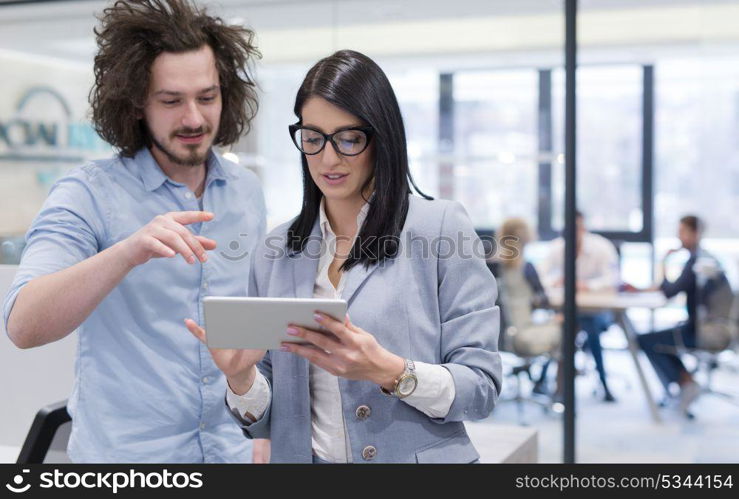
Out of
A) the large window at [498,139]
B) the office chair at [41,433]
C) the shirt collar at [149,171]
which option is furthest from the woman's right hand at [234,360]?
the large window at [498,139]

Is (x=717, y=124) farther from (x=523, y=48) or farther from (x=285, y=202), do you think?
(x=285, y=202)

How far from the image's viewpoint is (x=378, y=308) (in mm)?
1534

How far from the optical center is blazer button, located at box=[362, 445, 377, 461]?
5.03ft

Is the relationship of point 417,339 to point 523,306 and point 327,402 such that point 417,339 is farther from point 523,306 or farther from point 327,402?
point 523,306

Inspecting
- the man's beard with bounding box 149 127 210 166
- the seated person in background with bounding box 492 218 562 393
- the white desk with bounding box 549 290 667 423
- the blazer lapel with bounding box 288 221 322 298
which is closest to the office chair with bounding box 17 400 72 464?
the man's beard with bounding box 149 127 210 166

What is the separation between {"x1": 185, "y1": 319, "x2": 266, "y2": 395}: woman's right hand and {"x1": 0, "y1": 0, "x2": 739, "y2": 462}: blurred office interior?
2.88m

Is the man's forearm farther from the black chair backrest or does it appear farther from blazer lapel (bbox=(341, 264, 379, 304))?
the black chair backrest

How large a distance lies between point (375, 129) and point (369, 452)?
0.60 metres

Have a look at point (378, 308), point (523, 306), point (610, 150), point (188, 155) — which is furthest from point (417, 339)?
point (610, 150)

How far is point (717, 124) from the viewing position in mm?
4531

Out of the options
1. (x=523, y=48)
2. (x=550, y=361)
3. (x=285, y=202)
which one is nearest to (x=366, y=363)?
(x=285, y=202)

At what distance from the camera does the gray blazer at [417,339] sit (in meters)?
1.54
